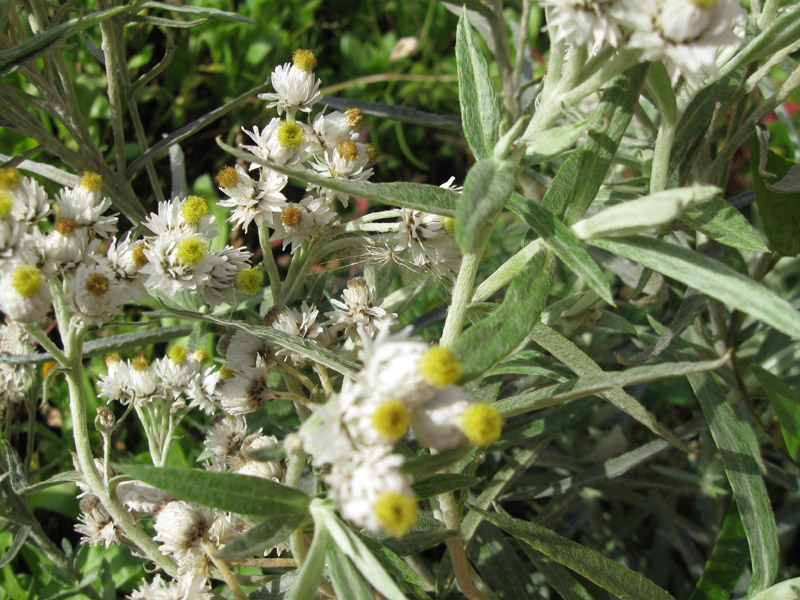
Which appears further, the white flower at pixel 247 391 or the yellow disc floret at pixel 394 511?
the white flower at pixel 247 391

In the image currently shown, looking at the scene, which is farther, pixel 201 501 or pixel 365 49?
pixel 365 49

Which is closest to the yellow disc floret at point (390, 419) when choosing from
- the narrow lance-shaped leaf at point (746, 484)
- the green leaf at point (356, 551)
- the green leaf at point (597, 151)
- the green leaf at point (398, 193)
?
the green leaf at point (356, 551)

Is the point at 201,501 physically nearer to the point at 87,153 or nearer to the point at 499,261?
the point at 87,153

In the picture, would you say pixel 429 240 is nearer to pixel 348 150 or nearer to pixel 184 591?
pixel 348 150

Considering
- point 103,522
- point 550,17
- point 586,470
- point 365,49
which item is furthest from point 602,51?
point 365,49

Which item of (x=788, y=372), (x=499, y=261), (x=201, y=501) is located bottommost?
(x=788, y=372)

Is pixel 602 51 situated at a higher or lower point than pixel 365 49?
higher

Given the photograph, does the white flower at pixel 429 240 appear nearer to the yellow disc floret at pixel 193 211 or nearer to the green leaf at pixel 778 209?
the yellow disc floret at pixel 193 211
